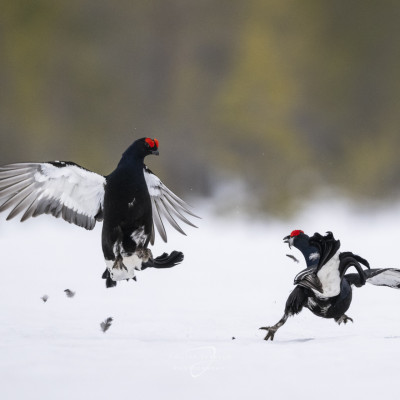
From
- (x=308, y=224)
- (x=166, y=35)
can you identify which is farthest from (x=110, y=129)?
(x=308, y=224)

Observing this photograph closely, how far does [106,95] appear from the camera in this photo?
10.4m

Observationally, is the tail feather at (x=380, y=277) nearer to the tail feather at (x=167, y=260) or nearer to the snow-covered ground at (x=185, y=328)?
the snow-covered ground at (x=185, y=328)

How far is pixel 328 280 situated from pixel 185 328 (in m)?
1.11

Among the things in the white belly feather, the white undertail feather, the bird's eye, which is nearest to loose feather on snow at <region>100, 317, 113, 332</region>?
→ the bird's eye

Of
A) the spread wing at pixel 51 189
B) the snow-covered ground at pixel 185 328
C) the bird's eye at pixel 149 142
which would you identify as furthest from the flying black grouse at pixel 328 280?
the spread wing at pixel 51 189

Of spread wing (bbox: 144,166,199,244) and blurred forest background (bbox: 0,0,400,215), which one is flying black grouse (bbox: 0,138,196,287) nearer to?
spread wing (bbox: 144,166,199,244)

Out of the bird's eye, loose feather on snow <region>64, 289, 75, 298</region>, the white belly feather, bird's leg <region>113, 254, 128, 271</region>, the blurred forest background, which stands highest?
the blurred forest background

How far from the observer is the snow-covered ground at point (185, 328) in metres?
2.66

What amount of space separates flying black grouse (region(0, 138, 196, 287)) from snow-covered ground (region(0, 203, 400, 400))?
0.42 meters

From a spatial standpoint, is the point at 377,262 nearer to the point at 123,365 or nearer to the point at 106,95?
the point at 123,365

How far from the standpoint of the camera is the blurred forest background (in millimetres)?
10016

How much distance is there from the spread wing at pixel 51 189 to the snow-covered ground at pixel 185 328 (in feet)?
2.09

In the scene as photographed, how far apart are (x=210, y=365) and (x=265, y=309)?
1.81 m

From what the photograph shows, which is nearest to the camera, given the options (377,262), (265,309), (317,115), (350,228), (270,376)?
(270,376)
